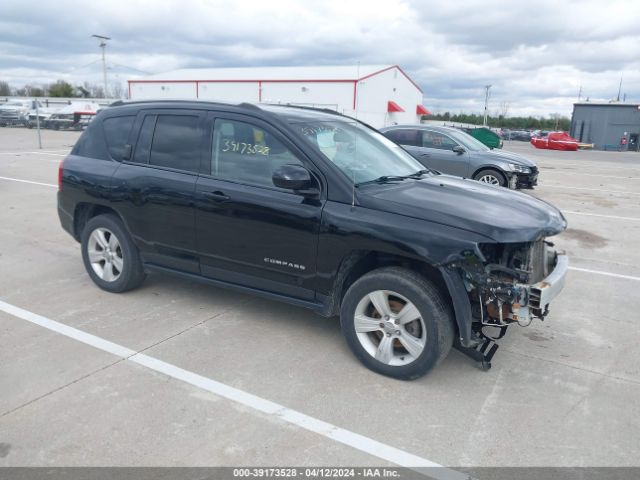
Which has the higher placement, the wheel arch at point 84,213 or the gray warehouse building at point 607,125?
the gray warehouse building at point 607,125

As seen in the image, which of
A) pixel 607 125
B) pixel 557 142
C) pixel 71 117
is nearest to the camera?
pixel 71 117

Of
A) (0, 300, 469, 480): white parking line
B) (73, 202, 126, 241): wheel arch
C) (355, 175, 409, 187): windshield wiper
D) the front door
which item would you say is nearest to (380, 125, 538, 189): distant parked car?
(355, 175, 409, 187): windshield wiper

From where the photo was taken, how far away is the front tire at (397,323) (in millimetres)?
3566

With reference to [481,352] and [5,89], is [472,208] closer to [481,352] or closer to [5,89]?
[481,352]

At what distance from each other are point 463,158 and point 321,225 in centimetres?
901

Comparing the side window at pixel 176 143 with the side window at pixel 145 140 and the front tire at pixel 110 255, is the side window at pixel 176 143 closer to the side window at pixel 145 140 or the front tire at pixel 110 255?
the side window at pixel 145 140

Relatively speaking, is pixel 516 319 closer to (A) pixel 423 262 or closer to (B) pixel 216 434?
(A) pixel 423 262

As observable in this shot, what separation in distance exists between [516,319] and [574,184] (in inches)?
541

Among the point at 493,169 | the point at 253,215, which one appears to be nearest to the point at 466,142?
the point at 493,169

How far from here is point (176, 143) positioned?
474cm

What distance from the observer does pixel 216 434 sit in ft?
10.2

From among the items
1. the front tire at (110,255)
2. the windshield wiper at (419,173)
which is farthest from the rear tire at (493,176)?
the front tire at (110,255)

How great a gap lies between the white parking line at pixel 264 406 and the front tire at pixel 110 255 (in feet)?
2.49

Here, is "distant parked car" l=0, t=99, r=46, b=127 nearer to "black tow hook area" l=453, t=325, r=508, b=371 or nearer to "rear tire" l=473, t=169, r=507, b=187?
"rear tire" l=473, t=169, r=507, b=187
